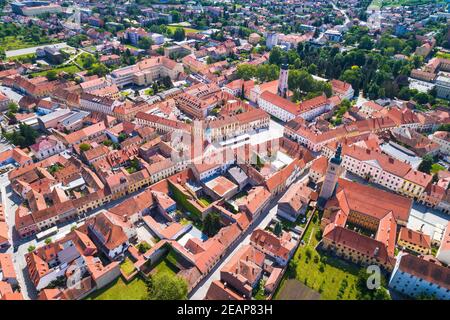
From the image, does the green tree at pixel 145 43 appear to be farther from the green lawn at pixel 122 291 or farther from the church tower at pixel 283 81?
the green lawn at pixel 122 291

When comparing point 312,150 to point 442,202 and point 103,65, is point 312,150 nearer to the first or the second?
point 442,202

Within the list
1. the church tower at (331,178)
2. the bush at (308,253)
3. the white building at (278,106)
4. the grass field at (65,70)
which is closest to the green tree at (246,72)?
the white building at (278,106)

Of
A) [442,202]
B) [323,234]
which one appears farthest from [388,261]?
[442,202]

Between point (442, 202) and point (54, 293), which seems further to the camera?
point (442, 202)

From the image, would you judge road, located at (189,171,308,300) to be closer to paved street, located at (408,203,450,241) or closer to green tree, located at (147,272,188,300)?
green tree, located at (147,272,188,300)

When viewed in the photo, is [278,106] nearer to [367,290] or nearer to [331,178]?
[331,178]

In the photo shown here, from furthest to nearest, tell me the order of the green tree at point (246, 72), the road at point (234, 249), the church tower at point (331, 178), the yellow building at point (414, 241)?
the green tree at point (246, 72) → the church tower at point (331, 178) → the yellow building at point (414, 241) → the road at point (234, 249)
